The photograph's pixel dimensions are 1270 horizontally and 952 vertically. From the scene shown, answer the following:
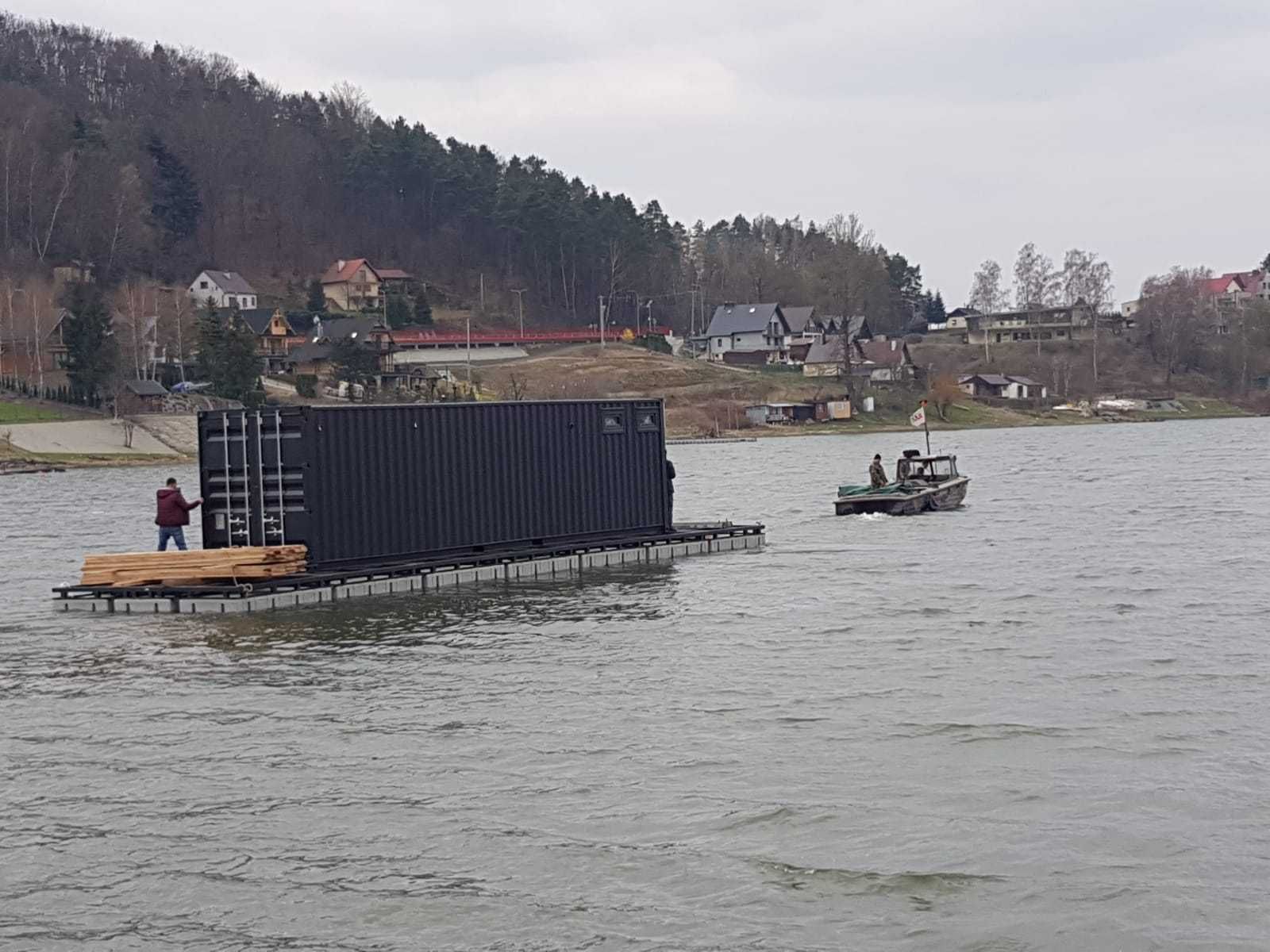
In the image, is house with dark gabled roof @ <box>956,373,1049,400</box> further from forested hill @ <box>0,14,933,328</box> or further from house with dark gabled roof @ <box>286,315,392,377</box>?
house with dark gabled roof @ <box>286,315,392,377</box>

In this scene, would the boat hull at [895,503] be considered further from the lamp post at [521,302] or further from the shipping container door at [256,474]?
the lamp post at [521,302]

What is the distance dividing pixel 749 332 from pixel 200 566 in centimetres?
13862

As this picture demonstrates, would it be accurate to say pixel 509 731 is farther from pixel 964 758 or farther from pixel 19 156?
pixel 19 156

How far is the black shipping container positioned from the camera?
3045 cm

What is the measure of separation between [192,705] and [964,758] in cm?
1046

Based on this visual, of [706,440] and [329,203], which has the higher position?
[329,203]

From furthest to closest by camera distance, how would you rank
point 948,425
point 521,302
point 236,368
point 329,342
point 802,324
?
point 802,324 → point 521,302 → point 948,425 → point 329,342 → point 236,368

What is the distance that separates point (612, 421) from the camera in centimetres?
3762

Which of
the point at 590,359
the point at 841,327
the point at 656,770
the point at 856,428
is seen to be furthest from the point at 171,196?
the point at 656,770

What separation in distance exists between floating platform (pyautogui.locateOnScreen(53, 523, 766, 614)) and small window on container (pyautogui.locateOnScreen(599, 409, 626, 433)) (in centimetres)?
275

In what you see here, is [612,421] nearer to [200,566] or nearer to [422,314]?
[200,566]

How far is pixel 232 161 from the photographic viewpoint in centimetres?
18125

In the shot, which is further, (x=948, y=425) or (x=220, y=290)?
(x=220, y=290)

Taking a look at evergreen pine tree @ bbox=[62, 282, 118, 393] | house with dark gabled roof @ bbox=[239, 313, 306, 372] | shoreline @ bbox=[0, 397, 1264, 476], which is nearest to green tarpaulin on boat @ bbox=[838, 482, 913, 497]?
shoreline @ bbox=[0, 397, 1264, 476]
